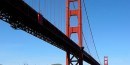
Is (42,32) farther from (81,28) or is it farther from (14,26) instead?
(81,28)

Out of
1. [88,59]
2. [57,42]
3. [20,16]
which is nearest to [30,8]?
[20,16]

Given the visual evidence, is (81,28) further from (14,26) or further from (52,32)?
(14,26)

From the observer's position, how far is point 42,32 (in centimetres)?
3747

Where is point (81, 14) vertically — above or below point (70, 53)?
above

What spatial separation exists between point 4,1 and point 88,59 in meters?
39.4

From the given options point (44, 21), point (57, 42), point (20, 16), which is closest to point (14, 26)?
point (20, 16)

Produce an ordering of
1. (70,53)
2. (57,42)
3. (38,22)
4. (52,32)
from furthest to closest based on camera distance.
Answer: (70,53) < (57,42) < (52,32) < (38,22)

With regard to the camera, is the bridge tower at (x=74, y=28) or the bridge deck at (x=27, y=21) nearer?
the bridge deck at (x=27, y=21)

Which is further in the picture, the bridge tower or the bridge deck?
the bridge tower

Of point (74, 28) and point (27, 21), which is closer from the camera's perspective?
point (27, 21)

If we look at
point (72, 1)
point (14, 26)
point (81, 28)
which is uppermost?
point (72, 1)

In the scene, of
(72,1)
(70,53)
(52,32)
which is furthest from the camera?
(72,1)

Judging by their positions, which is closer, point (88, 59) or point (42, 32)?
point (42, 32)

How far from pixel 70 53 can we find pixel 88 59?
1005 centimetres
